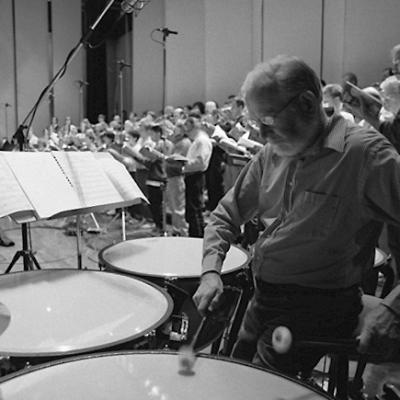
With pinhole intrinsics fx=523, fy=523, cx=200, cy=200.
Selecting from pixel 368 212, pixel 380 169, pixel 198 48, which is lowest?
pixel 368 212

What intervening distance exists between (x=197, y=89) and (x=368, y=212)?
6811 millimetres

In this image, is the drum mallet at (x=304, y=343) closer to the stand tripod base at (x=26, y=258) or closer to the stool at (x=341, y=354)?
the stool at (x=341, y=354)

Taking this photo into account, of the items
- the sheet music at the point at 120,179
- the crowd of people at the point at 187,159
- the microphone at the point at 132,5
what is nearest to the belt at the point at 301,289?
the sheet music at the point at 120,179

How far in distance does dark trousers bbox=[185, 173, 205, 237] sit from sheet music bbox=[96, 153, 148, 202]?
3.23 m

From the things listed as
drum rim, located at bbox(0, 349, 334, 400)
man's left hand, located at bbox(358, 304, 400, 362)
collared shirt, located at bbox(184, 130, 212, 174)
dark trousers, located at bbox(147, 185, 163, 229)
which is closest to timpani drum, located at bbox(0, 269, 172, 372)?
drum rim, located at bbox(0, 349, 334, 400)

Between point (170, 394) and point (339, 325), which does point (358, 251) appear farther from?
point (170, 394)

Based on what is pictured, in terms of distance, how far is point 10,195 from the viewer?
177 centimetres

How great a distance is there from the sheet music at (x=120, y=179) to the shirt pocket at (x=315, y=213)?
1.03 m

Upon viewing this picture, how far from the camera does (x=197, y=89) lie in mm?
7867

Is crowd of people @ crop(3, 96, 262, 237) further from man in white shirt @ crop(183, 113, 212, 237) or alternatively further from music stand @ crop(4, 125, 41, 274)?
music stand @ crop(4, 125, 41, 274)

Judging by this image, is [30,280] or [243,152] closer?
[30,280]

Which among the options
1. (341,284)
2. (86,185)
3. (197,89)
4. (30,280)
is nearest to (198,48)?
(197,89)

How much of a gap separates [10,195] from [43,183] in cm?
20

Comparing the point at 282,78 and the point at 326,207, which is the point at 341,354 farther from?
the point at 282,78
